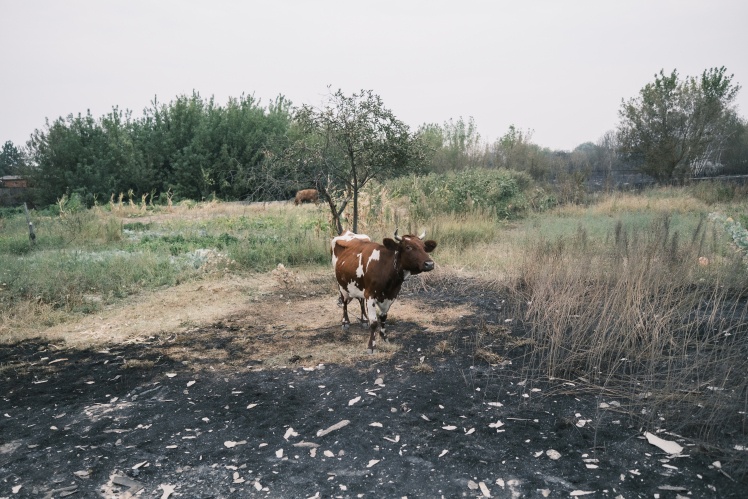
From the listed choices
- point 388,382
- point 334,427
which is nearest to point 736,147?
point 388,382

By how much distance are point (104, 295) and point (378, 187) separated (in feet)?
23.6

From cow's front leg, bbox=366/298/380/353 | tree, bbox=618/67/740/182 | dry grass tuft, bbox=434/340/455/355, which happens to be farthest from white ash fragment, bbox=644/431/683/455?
tree, bbox=618/67/740/182

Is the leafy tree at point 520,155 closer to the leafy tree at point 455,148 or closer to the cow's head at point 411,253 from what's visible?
the leafy tree at point 455,148

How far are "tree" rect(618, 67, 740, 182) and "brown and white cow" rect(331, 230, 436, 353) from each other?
65.0ft

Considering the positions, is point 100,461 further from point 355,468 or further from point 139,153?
point 139,153

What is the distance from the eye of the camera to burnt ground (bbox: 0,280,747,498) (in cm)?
317

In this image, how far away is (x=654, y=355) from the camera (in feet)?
15.0

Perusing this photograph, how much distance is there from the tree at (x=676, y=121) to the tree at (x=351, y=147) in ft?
54.0

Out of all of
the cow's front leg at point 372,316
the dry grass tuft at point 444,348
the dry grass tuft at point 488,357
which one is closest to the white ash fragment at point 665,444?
the dry grass tuft at point 488,357

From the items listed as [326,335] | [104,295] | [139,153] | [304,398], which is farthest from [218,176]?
[304,398]

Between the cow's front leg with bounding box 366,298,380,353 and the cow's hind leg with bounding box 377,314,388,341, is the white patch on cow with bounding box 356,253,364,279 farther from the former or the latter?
the cow's hind leg with bounding box 377,314,388,341

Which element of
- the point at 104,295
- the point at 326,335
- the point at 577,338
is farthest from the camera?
the point at 104,295

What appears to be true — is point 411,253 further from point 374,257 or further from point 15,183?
point 15,183

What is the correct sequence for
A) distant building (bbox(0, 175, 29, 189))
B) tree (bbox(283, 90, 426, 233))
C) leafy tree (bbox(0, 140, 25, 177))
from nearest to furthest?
tree (bbox(283, 90, 426, 233))
distant building (bbox(0, 175, 29, 189))
leafy tree (bbox(0, 140, 25, 177))
